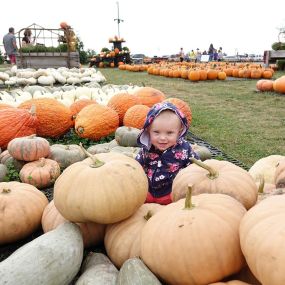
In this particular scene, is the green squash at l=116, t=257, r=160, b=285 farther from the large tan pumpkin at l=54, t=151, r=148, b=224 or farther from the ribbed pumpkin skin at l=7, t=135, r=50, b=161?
the ribbed pumpkin skin at l=7, t=135, r=50, b=161

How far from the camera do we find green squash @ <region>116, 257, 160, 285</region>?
1447 mm

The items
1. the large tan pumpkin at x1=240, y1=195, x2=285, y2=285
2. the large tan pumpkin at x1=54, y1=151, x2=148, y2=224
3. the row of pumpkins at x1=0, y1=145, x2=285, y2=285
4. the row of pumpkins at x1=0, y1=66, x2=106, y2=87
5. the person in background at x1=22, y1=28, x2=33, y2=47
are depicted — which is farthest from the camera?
the person in background at x1=22, y1=28, x2=33, y2=47

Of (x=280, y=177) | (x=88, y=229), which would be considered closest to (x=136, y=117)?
(x=280, y=177)

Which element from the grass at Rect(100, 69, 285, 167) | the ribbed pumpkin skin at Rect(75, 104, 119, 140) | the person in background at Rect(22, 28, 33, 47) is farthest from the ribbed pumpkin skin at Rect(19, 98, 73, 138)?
the person in background at Rect(22, 28, 33, 47)

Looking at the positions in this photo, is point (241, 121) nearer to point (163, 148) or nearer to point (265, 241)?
point (163, 148)

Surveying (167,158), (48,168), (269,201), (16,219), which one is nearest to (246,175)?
(269,201)

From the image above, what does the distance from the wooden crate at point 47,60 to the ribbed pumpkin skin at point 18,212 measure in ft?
42.4

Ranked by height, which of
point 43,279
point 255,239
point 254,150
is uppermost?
point 255,239

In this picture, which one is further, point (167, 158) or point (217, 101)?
point (217, 101)

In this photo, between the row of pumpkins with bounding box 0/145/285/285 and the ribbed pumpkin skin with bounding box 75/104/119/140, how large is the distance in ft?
7.95

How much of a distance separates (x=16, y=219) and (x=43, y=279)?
890 mm

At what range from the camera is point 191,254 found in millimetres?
1431

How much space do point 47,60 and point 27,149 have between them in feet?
39.4

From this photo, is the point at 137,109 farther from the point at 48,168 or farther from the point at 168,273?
the point at 168,273
